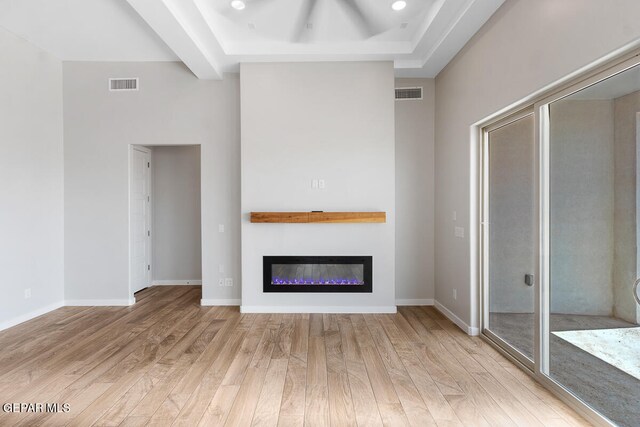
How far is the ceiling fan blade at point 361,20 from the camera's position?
3009 millimetres

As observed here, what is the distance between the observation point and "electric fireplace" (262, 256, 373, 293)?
4.00m

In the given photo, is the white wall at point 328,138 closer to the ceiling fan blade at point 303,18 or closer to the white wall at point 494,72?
the ceiling fan blade at point 303,18

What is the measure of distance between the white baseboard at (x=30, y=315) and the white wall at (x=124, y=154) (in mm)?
188

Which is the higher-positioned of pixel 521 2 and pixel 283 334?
pixel 521 2

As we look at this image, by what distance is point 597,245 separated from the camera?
200cm

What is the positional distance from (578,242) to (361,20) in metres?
2.86

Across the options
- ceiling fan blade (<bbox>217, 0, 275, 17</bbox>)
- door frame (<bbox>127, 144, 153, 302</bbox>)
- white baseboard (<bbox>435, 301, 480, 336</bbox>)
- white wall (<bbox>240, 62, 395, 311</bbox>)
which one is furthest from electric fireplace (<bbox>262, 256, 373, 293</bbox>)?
ceiling fan blade (<bbox>217, 0, 275, 17</bbox>)

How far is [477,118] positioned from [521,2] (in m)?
1.01

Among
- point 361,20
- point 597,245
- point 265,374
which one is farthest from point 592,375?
point 361,20

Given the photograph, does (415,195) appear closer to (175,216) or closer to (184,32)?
(184,32)

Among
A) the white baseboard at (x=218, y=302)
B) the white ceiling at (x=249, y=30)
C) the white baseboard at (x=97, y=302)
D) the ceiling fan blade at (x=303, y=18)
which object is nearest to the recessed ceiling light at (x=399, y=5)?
the white ceiling at (x=249, y=30)

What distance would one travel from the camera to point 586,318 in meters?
2.10

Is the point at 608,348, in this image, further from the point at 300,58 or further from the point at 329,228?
the point at 300,58

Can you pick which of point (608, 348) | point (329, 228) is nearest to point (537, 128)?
point (608, 348)
